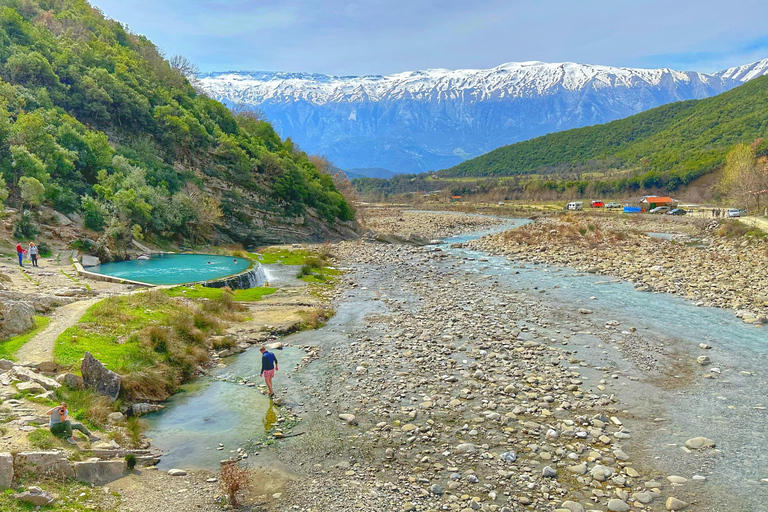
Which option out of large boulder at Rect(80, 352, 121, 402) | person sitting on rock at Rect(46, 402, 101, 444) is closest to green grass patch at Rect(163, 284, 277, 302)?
large boulder at Rect(80, 352, 121, 402)

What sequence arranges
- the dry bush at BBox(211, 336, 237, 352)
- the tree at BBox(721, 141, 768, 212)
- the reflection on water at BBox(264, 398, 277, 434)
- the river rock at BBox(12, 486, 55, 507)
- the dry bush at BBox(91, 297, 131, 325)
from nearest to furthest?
the river rock at BBox(12, 486, 55, 507) → the reflection on water at BBox(264, 398, 277, 434) → the dry bush at BBox(91, 297, 131, 325) → the dry bush at BBox(211, 336, 237, 352) → the tree at BBox(721, 141, 768, 212)

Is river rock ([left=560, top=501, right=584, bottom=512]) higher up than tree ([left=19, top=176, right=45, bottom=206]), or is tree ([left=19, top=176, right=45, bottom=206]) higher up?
tree ([left=19, top=176, right=45, bottom=206])

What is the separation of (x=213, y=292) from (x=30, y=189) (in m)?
20.7

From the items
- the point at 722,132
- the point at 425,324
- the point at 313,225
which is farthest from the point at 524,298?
the point at 722,132

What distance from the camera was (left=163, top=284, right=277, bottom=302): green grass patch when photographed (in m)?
29.2

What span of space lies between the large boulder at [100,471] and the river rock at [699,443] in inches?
602

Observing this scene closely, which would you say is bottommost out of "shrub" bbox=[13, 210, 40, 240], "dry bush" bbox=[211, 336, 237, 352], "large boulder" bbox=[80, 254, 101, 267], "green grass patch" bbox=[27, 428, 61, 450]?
"dry bush" bbox=[211, 336, 237, 352]

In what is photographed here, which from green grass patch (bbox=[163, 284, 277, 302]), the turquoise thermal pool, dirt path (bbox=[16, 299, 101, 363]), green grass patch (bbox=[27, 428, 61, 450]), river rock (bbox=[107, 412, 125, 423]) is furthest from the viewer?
the turquoise thermal pool

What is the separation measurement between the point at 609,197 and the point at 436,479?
513 feet

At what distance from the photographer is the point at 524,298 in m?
34.1

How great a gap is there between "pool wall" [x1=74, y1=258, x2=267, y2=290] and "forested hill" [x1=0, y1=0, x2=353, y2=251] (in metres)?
11.1

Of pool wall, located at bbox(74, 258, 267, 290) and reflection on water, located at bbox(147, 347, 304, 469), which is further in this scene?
pool wall, located at bbox(74, 258, 267, 290)

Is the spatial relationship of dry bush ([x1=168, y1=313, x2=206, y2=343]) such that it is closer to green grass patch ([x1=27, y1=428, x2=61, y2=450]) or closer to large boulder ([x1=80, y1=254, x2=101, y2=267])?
green grass patch ([x1=27, y1=428, x2=61, y2=450])

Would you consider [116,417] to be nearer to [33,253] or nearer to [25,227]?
[33,253]
